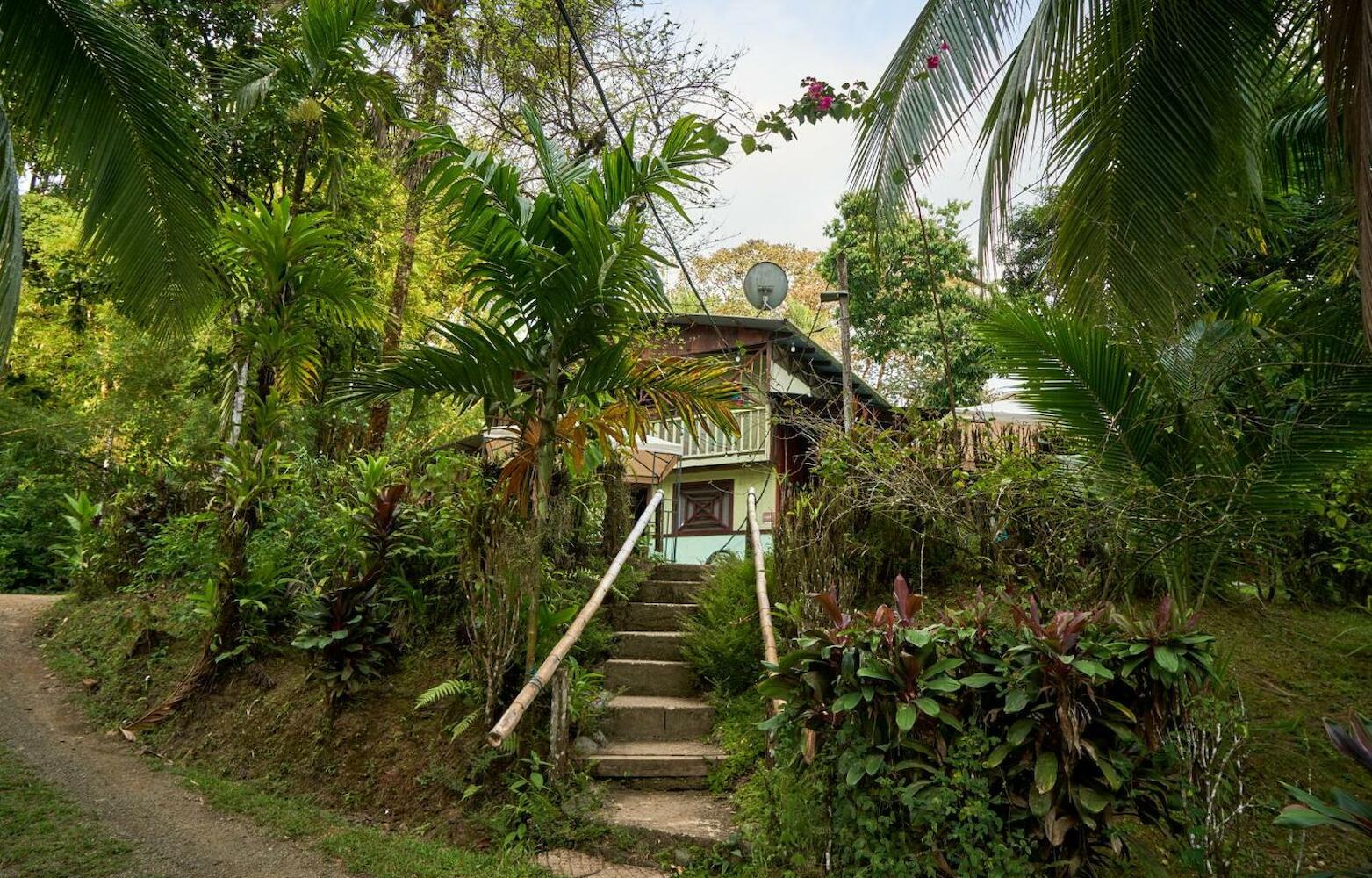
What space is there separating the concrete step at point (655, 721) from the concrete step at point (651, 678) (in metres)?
0.35

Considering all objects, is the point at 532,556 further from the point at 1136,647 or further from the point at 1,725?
the point at 1,725

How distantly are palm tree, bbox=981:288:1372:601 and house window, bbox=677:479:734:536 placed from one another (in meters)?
10.3

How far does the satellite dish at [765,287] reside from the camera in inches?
376

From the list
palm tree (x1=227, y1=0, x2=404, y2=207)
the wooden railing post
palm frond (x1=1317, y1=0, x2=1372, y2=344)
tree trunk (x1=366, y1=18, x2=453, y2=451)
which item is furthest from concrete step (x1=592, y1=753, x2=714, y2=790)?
tree trunk (x1=366, y1=18, x2=453, y2=451)

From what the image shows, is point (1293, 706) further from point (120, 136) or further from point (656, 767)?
point (120, 136)

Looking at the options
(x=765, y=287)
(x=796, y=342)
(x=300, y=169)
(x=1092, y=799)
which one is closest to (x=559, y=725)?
(x=1092, y=799)

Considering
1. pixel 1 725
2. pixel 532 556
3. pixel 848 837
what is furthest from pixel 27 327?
pixel 848 837

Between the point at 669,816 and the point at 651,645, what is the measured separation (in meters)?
1.87

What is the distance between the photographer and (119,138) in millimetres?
3895

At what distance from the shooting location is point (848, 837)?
3.22 m

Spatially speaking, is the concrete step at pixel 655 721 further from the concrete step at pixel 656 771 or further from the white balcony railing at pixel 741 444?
the white balcony railing at pixel 741 444

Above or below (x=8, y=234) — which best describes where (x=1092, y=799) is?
below

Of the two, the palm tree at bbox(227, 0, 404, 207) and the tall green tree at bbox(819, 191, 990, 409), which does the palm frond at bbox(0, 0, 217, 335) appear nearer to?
the palm tree at bbox(227, 0, 404, 207)

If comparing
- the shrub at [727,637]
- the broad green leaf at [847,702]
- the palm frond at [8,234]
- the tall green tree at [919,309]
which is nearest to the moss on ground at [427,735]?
the shrub at [727,637]
